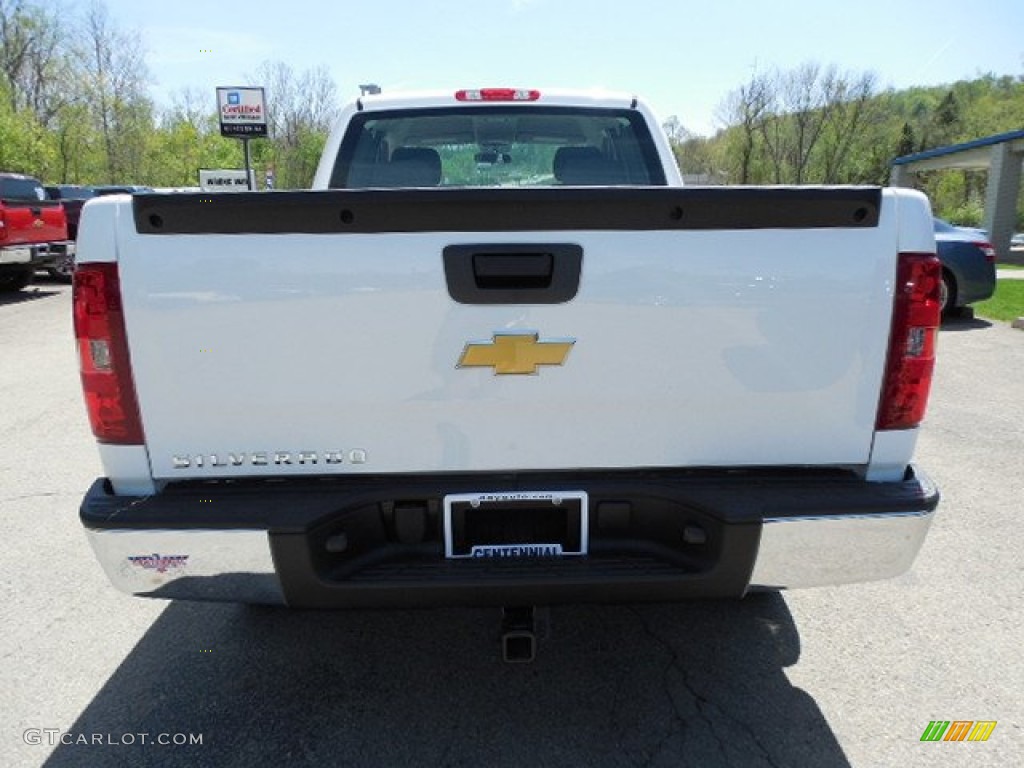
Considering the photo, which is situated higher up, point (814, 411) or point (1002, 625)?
point (814, 411)

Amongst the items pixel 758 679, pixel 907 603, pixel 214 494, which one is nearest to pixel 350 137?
pixel 214 494

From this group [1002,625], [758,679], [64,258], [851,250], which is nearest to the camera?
[851,250]

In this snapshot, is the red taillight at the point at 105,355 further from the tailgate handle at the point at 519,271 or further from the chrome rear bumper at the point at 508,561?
the tailgate handle at the point at 519,271

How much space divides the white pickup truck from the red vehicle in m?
13.0

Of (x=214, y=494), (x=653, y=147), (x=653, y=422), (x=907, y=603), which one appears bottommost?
(x=907, y=603)

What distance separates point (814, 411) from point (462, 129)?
2.58 meters

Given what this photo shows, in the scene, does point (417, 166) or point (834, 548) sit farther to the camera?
point (417, 166)

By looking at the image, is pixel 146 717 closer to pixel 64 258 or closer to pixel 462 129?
pixel 462 129

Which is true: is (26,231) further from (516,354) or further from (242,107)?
(516,354)

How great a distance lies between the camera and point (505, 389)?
6.64ft

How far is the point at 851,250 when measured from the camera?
1.97m

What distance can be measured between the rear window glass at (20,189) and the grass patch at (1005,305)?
Result: 16.3 meters

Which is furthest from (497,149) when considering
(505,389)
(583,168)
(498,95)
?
(505,389)

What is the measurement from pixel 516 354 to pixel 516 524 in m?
0.50
